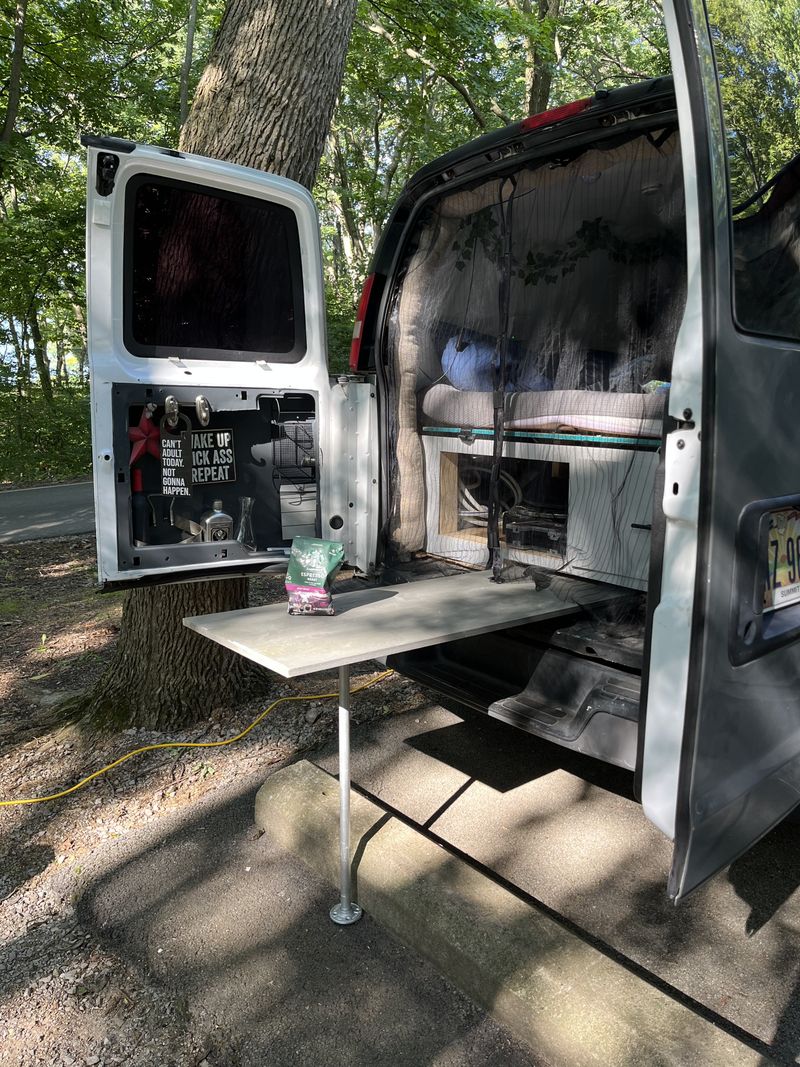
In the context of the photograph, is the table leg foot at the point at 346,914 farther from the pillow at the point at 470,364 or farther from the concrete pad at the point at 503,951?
the pillow at the point at 470,364

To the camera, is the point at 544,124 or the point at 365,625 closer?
Result: the point at 365,625

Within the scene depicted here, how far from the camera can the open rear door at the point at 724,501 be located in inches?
63.1

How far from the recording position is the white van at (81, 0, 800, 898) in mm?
1654

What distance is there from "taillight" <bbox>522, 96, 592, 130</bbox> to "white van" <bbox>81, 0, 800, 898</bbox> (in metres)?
0.01

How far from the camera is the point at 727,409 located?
1.62 m

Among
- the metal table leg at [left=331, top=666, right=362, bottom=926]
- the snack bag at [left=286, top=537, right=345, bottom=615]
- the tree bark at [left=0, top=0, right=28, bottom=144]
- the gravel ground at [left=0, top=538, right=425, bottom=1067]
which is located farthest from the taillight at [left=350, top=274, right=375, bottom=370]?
the tree bark at [left=0, top=0, right=28, bottom=144]

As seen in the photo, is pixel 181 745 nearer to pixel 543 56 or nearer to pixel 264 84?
pixel 264 84

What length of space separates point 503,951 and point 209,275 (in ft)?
7.98

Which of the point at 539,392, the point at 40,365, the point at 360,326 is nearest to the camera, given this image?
the point at 539,392

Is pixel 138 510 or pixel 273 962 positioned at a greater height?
pixel 138 510

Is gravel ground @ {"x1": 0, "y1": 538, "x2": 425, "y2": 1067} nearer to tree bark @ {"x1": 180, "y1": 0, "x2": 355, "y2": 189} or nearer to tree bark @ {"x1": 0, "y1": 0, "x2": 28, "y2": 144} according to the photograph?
tree bark @ {"x1": 180, "y1": 0, "x2": 355, "y2": 189}

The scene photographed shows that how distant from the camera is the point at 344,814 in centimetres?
219

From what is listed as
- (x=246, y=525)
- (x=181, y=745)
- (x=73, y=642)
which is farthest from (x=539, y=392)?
(x=73, y=642)

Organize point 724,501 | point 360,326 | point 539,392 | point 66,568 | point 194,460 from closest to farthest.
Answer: point 724,501, point 194,460, point 539,392, point 360,326, point 66,568
